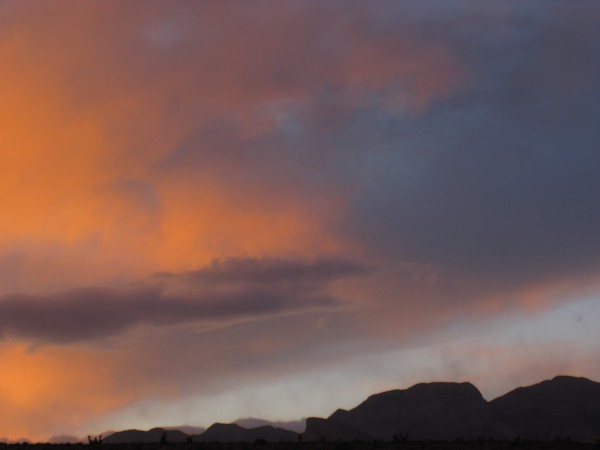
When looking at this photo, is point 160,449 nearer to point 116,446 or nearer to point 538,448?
point 116,446

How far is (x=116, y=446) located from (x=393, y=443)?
70.8 feet

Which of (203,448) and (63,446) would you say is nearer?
(203,448)

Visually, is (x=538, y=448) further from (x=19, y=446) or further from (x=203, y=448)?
(x=19, y=446)

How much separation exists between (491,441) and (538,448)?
144 inches

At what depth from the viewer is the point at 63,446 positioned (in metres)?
67.4

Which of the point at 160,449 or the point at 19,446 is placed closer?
the point at 160,449

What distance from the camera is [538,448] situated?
62156mm

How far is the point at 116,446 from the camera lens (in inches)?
2522

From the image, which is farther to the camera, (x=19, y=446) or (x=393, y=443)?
(x=19, y=446)

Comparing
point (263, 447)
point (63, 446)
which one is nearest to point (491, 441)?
point (263, 447)

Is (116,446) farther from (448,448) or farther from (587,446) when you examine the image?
(587,446)

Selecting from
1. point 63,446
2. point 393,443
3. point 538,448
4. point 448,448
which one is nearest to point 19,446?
point 63,446

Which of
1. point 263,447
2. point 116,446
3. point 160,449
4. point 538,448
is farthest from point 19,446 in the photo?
point 538,448

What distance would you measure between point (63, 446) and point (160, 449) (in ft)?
34.7
